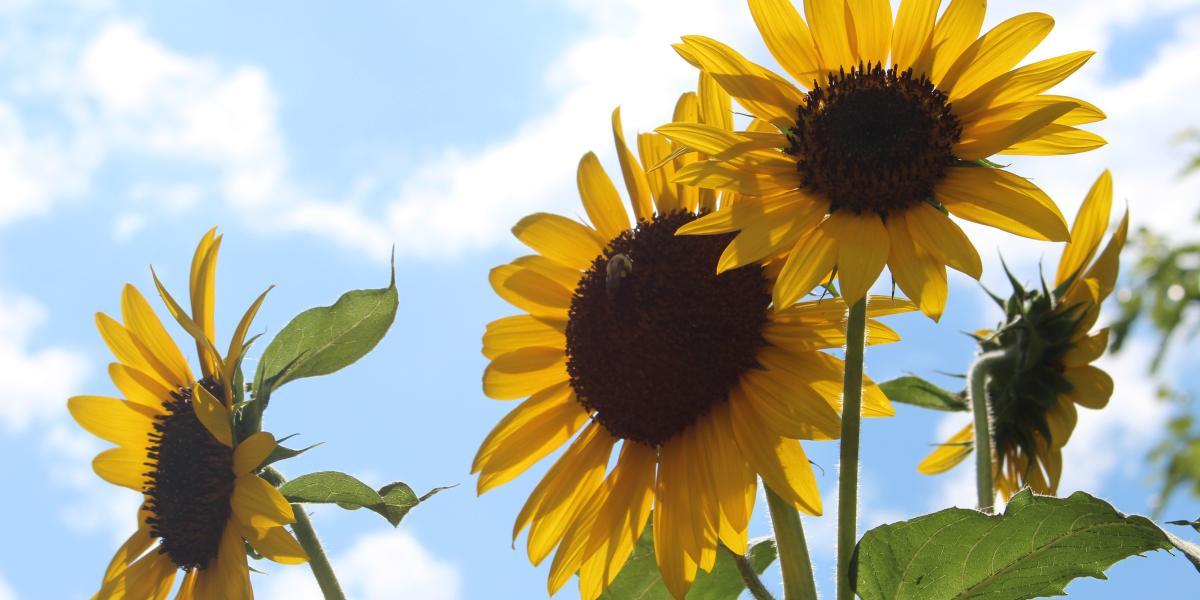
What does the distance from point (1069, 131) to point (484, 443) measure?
1027mm

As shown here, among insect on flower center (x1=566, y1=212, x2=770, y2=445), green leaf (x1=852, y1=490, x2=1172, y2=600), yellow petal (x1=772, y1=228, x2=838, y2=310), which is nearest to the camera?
green leaf (x1=852, y1=490, x2=1172, y2=600)

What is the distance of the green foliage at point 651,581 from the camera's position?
1777mm

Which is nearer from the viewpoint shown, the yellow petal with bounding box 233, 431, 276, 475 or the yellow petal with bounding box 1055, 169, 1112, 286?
the yellow petal with bounding box 233, 431, 276, 475

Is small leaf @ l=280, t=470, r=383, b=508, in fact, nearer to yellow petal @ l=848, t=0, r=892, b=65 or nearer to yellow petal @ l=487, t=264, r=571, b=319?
yellow petal @ l=487, t=264, r=571, b=319

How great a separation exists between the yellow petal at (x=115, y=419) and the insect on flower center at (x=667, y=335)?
89 centimetres

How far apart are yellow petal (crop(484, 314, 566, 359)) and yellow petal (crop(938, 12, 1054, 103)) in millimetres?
755

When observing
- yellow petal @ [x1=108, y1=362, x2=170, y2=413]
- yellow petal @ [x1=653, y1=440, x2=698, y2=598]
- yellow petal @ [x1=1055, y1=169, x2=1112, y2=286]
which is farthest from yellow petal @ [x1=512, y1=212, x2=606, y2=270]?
yellow petal @ [x1=1055, y1=169, x2=1112, y2=286]

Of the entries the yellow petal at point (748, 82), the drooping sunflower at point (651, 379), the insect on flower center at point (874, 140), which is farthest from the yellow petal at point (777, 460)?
the yellow petal at point (748, 82)

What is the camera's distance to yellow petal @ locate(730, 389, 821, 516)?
1.47m

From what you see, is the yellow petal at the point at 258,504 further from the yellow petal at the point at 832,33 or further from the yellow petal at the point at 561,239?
the yellow petal at the point at 832,33

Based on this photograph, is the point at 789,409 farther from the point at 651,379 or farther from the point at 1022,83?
the point at 1022,83

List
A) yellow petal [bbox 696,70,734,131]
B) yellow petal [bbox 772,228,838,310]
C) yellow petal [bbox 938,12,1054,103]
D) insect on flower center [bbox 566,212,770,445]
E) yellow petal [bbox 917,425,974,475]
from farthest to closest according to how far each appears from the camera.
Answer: yellow petal [bbox 917,425,974,475] → yellow petal [bbox 696,70,734,131] → insect on flower center [bbox 566,212,770,445] → yellow petal [bbox 938,12,1054,103] → yellow petal [bbox 772,228,838,310]

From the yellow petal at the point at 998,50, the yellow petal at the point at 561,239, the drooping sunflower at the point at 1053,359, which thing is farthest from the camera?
the drooping sunflower at the point at 1053,359

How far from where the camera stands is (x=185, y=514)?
1.93m
